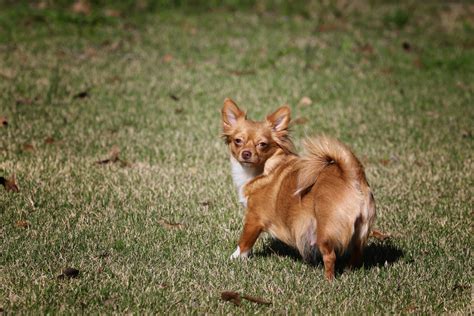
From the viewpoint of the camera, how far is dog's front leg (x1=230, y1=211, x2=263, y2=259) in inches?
194

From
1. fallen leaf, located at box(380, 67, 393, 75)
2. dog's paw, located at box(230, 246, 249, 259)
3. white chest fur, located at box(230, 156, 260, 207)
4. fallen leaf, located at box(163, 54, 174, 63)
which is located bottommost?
fallen leaf, located at box(163, 54, 174, 63)

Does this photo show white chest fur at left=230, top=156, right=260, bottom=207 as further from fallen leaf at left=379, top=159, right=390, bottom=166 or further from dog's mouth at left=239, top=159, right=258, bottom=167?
fallen leaf at left=379, top=159, right=390, bottom=166

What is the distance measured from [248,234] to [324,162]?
0.79 metres

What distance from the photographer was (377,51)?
12.1m

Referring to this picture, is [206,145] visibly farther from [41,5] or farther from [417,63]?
[41,5]

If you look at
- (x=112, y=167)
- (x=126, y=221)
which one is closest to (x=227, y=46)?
(x=112, y=167)

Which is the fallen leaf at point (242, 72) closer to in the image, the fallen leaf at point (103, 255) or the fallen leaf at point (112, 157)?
the fallen leaf at point (112, 157)

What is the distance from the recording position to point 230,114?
532 cm

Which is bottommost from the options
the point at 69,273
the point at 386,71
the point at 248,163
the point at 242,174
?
the point at 386,71

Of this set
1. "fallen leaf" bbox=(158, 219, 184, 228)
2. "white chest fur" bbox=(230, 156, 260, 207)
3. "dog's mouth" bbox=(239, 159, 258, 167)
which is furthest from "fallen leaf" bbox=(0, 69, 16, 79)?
"dog's mouth" bbox=(239, 159, 258, 167)

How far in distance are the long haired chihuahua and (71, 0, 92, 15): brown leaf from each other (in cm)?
888

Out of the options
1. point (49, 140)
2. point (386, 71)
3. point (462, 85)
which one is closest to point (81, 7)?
point (386, 71)

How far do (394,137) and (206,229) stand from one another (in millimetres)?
3674

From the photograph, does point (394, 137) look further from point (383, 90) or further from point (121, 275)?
point (121, 275)
